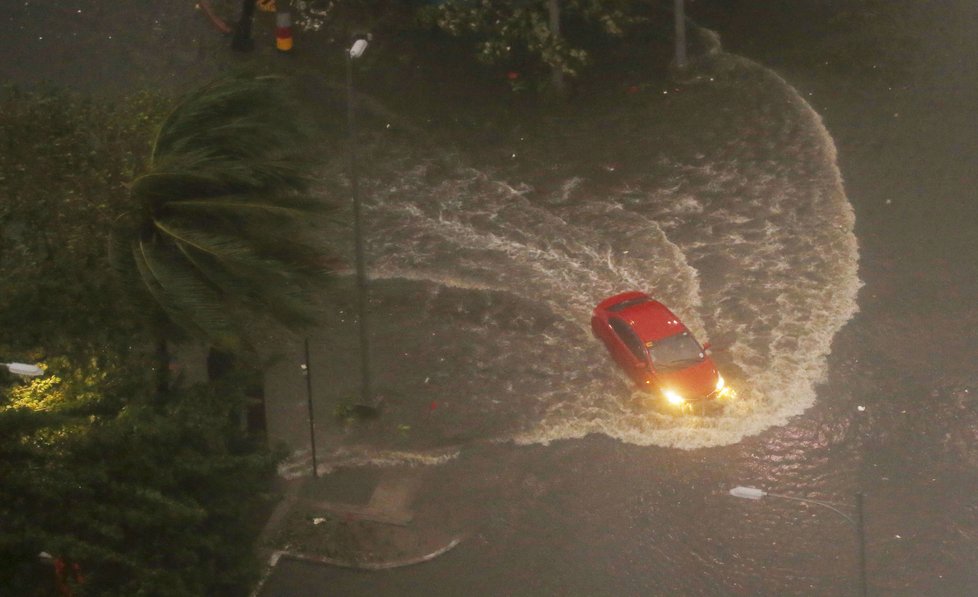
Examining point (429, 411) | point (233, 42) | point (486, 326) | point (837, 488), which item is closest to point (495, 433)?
point (429, 411)

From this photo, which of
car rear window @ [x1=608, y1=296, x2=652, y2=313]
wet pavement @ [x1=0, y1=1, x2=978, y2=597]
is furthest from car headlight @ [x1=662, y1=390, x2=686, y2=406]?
car rear window @ [x1=608, y1=296, x2=652, y2=313]

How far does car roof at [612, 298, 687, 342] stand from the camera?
23781mm

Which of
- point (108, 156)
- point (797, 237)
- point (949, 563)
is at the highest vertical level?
point (108, 156)

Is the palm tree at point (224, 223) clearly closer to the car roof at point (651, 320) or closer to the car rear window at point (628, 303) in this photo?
the car roof at point (651, 320)

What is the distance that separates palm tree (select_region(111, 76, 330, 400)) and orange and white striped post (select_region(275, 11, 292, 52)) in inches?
683

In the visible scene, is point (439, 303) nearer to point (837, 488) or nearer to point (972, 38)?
point (837, 488)

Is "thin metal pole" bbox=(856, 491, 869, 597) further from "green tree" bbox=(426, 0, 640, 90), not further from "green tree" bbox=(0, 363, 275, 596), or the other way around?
"green tree" bbox=(426, 0, 640, 90)

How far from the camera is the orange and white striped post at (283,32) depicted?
113 ft

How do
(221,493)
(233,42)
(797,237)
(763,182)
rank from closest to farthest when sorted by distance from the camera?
(221,493)
(797,237)
(763,182)
(233,42)

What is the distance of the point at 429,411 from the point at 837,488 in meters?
7.93

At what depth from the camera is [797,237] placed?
28656 mm

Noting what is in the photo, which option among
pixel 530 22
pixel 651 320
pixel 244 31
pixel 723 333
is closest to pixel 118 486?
pixel 651 320

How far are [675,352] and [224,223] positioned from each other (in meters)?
10.1

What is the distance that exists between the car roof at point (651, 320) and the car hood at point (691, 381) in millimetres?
833
